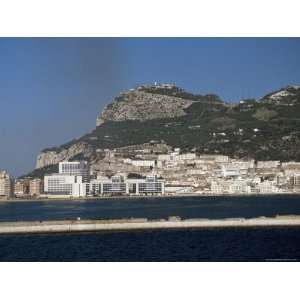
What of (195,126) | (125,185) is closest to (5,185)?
(125,185)

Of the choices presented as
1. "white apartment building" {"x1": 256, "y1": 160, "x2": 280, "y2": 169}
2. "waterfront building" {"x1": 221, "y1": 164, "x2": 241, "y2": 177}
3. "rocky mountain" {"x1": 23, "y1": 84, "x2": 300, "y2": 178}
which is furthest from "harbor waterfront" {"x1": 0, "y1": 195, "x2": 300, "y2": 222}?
"rocky mountain" {"x1": 23, "y1": 84, "x2": 300, "y2": 178}

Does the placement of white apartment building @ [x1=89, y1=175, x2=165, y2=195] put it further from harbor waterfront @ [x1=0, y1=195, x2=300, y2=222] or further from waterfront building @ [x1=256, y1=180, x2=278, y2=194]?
waterfront building @ [x1=256, y1=180, x2=278, y2=194]

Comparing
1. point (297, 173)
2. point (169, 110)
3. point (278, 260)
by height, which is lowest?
point (278, 260)

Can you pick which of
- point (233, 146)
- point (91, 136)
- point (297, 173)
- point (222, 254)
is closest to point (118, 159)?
point (91, 136)

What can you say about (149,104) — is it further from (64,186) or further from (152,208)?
(64,186)

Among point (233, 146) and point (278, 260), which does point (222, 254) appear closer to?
point (278, 260)
